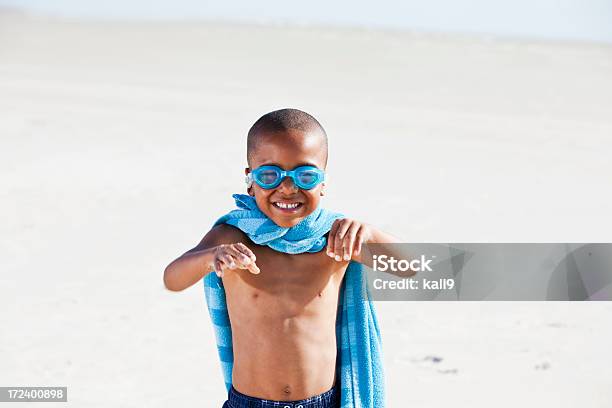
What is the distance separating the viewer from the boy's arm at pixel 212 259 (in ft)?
8.18

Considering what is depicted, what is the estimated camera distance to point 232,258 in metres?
2.49

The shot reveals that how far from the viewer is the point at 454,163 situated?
31.6 feet

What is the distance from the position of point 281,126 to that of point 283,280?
1.53ft

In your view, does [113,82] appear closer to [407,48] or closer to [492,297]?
[407,48]

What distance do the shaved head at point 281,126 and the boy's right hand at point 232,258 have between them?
401mm

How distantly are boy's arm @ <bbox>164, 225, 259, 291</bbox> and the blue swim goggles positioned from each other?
199 millimetres

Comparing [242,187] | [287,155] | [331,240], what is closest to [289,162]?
[287,155]

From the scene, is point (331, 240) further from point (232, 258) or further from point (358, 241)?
point (232, 258)

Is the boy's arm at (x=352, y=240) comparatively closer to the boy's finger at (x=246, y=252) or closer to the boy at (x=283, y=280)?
the boy at (x=283, y=280)

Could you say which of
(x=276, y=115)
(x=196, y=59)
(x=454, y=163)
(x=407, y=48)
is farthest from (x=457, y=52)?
(x=276, y=115)

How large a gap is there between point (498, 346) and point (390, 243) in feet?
8.90

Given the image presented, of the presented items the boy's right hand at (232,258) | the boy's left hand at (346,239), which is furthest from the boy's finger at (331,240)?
the boy's right hand at (232,258)

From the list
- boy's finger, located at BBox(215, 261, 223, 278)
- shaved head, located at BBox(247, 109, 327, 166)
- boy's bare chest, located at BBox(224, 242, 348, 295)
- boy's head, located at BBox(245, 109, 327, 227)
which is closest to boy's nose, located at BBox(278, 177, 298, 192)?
boy's head, located at BBox(245, 109, 327, 227)

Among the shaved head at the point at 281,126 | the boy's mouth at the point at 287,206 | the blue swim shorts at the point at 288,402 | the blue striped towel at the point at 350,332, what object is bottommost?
the blue swim shorts at the point at 288,402
